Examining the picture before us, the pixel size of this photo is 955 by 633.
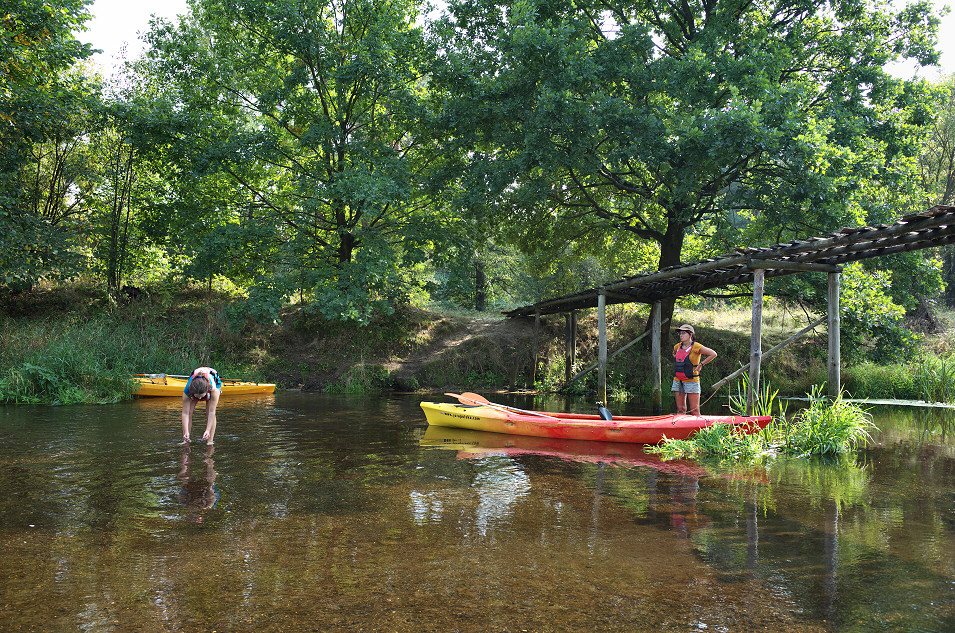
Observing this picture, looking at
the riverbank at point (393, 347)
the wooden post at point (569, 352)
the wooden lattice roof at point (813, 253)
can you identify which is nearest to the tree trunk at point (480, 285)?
the riverbank at point (393, 347)

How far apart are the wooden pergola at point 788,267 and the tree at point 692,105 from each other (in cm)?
300

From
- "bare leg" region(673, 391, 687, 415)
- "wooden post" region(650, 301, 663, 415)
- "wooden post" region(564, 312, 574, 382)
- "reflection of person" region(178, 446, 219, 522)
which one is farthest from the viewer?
"wooden post" region(564, 312, 574, 382)

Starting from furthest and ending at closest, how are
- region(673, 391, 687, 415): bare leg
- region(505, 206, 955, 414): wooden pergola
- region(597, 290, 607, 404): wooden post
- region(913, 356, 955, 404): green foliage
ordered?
region(913, 356, 955, 404): green foliage, region(597, 290, 607, 404): wooden post, region(673, 391, 687, 415): bare leg, region(505, 206, 955, 414): wooden pergola

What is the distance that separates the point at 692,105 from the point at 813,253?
653cm

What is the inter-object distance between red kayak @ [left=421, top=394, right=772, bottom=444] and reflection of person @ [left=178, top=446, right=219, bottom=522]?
14.3 ft

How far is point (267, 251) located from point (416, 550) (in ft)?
52.2

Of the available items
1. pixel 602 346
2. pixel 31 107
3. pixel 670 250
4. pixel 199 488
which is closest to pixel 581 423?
pixel 602 346

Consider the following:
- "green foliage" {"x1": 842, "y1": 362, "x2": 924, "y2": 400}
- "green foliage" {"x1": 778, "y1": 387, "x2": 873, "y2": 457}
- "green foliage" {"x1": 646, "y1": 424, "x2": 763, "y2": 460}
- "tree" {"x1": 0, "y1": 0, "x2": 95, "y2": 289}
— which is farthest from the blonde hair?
"green foliage" {"x1": 842, "y1": 362, "x2": 924, "y2": 400}

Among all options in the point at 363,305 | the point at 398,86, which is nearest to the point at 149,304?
the point at 363,305

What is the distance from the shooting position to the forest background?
13.7 m

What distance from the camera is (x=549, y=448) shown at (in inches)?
357

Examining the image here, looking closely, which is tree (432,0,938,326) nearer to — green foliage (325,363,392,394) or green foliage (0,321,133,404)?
green foliage (325,363,392,394)

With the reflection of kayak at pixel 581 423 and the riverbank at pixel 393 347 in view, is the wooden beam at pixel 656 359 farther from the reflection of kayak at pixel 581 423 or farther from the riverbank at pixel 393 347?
the reflection of kayak at pixel 581 423

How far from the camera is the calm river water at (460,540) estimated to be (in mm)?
3303
